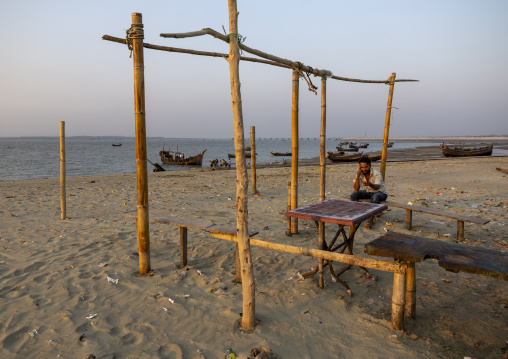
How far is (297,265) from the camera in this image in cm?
468

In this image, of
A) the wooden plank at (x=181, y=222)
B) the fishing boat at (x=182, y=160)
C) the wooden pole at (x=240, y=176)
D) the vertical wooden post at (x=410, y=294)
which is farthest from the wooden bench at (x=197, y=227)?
the fishing boat at (x=182, y=160)

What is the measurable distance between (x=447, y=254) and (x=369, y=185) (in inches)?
138

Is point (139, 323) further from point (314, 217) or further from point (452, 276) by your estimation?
point (452, 276)

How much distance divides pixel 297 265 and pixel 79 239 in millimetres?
3817

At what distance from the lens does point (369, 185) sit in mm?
6309

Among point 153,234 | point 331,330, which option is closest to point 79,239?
point 153,234

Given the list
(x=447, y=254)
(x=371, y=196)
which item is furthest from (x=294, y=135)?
(x=447, y=254)

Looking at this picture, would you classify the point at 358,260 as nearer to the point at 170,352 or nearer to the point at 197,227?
the point at 170,352

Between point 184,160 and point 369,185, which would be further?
point 184,160

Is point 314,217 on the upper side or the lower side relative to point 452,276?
upper

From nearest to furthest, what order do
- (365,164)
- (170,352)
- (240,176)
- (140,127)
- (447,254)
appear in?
(170,352), (447,254), (240,176), (140,127), (365,164)

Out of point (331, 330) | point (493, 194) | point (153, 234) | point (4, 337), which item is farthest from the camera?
point (493, 194)

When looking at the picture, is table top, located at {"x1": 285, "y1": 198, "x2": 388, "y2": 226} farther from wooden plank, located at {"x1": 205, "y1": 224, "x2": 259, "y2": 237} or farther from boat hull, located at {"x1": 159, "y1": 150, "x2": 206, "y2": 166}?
boat hull, located at {"x1": 159, "y1": 150, "x2": 206, "y2": 166}

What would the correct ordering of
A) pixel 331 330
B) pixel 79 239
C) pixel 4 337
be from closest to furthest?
pixel 4 337 < pixel 331 330 < pixel 79 239
